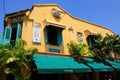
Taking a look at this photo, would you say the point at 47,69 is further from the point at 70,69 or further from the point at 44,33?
the point at 44,33

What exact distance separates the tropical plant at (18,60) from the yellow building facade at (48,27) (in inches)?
71.1

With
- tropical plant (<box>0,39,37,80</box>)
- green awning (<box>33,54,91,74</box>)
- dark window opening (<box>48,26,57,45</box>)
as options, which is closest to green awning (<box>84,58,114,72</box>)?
green awning (<box>33,54,91,74</box>)

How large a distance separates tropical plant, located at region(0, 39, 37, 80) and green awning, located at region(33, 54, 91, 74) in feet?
2.84

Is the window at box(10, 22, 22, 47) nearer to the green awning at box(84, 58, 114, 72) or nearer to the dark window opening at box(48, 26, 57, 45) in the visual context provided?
the dark window opening at box(48, 26, 57, 45)

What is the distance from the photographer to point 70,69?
17.5 metres

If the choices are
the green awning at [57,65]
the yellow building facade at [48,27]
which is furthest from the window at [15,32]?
the green awning at [57,65]

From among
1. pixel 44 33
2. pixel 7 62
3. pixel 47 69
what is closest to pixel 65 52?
pixel 44 33

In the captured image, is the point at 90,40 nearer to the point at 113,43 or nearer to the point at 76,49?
the point at 113,43

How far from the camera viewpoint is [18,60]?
1579 cm

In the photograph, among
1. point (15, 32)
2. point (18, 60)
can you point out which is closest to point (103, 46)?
point (15, 32)

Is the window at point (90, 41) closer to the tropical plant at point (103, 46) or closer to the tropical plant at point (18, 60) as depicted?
the tropical plant at point (103, 46)

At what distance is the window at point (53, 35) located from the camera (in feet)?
65.7

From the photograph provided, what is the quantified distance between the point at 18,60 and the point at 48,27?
5.45 m

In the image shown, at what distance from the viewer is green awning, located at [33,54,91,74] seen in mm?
15892
